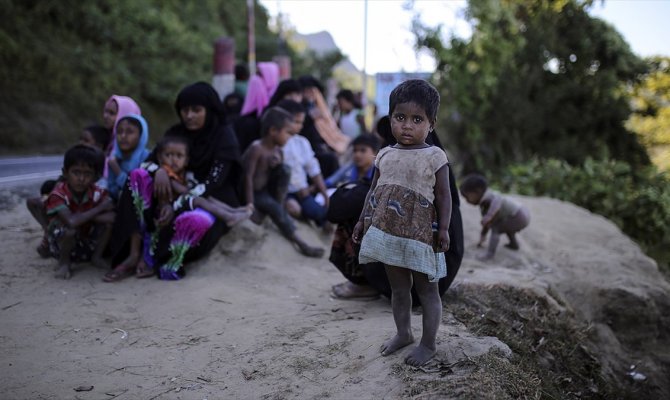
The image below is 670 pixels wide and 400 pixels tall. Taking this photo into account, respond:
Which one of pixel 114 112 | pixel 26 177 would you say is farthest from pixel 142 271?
pixel 26 177

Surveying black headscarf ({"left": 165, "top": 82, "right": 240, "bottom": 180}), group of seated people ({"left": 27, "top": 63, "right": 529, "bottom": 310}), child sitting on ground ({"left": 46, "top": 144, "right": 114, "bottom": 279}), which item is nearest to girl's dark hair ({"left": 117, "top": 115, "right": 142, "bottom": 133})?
group of seated people ({"left": 27, "top": 63, "right": 529, "bottom": 310})

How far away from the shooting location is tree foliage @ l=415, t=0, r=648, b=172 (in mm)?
12375

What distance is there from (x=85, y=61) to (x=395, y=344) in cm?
1294

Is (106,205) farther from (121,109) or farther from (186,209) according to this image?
(121,109)

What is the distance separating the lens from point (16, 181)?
6480 mm

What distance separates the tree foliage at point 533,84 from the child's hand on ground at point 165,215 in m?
9.26

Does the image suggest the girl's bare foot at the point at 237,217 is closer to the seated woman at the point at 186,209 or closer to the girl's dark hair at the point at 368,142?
→ the seated woman at the point at 186,209

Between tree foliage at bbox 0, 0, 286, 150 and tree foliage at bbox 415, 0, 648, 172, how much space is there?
7.85 meters

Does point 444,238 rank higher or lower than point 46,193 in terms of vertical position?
higher

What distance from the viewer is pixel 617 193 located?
855 cm

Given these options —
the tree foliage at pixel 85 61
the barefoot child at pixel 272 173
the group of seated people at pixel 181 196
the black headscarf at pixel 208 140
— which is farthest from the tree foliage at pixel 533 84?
the black headscarf at pixel 208 140

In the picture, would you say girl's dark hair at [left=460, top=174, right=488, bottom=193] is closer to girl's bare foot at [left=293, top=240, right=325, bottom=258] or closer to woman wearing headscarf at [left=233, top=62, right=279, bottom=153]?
girl's bare foot at [left=293, top=240, right=325, bottom=258]

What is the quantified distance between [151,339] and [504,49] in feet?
36.8

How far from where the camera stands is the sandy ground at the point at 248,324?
260cm
